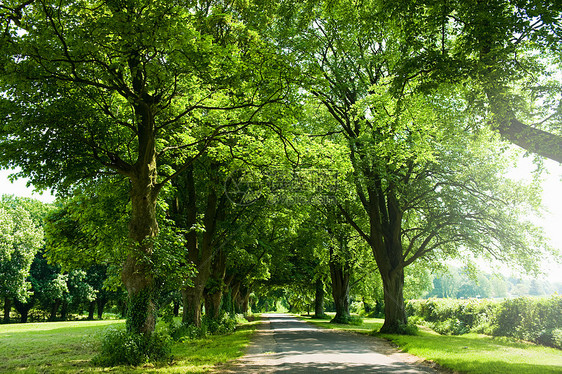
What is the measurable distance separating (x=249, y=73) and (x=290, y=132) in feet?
9.11

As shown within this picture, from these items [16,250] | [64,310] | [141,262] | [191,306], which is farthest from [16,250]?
[141,262]

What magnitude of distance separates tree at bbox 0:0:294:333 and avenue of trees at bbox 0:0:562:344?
59 millimetres

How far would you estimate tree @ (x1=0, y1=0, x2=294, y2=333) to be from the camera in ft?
26.5

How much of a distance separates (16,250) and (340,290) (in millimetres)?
36207

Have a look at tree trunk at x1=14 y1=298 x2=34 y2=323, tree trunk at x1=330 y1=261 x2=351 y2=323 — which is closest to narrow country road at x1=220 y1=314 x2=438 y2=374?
tree trunk at x1=330 y1=261 x2=351 y2=323

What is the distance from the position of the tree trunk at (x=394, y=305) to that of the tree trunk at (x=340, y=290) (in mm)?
11781

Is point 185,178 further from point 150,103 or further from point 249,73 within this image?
point 249,73

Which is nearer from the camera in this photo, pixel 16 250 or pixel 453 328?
pixel 453 328

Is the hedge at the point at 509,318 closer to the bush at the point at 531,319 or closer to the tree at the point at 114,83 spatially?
the bush at the point at 531,319

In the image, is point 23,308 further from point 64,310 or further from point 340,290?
point 340,290

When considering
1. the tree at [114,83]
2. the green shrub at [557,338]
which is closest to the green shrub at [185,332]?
the tree at [114,83]

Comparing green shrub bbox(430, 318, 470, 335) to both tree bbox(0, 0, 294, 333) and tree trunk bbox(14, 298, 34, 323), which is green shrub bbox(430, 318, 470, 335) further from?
tree trunk bbox(14, 298, 34, 323)

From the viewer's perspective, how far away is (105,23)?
7.72 meters

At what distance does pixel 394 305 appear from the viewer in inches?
739
